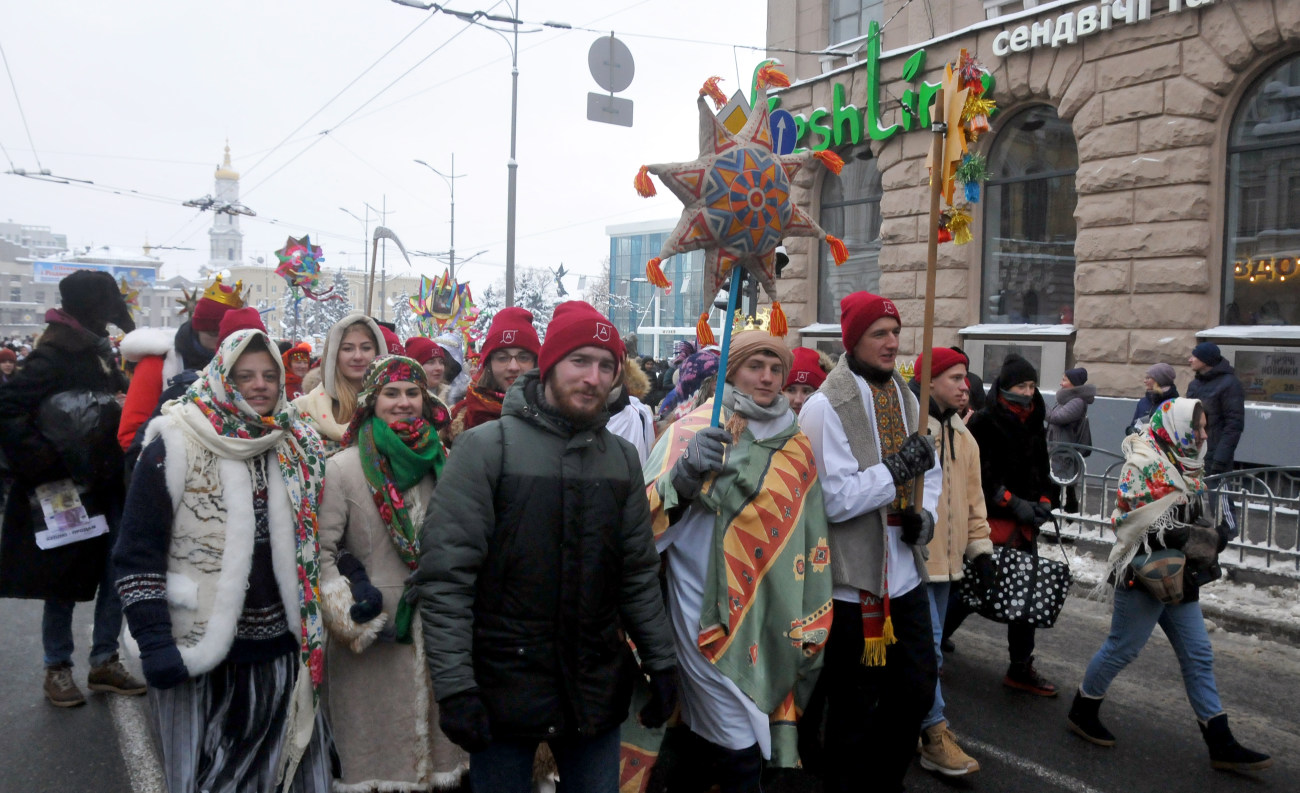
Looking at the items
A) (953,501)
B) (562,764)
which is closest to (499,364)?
(562,764)

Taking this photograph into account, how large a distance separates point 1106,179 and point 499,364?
10.1 meters

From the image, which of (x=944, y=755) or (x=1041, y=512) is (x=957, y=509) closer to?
(x=1041, y=512)

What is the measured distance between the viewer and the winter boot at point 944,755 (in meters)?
4.16

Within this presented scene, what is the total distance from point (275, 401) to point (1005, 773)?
3.59m

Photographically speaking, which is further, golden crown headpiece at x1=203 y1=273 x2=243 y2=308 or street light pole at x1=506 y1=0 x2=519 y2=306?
street light pole at x1=506 y1=0 x2=519 y2=306

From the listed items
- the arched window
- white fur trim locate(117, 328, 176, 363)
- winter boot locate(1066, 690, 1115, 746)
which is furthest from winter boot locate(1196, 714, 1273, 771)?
the arched window

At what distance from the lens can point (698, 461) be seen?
3000 mm

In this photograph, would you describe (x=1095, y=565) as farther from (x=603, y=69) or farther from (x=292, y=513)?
(x=603, y=69)

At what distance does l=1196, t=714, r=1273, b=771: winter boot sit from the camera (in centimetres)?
419

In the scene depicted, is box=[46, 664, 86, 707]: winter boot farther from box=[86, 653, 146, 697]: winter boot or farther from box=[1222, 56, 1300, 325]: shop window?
box=[1222, 56, 1300, 325]: shop window

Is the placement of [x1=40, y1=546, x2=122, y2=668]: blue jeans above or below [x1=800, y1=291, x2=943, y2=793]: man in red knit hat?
below

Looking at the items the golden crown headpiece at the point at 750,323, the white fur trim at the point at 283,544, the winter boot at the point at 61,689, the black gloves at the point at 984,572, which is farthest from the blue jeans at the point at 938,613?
the winter boot at the point at 61,689

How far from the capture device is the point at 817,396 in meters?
3.73

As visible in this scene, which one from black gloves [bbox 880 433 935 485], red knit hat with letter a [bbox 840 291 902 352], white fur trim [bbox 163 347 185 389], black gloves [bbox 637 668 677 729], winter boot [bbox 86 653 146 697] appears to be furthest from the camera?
winter boot [bbox 86 653 146 697]
